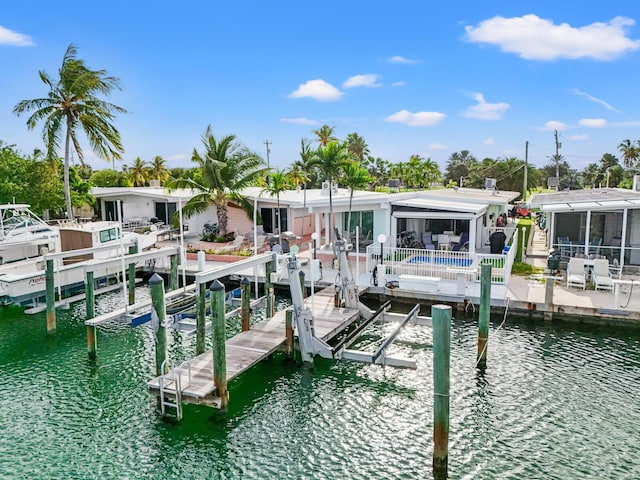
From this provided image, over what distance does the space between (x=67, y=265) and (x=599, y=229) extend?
20.6 metres

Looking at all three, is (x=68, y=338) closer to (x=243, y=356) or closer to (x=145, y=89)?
(x=243, y=356)

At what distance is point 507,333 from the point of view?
47.5ft

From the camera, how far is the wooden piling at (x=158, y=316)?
33.9 ft

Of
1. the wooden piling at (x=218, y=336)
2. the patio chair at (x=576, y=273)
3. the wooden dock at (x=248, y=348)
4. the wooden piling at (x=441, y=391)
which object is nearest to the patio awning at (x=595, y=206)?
the patio chair at (x=576, y=273)

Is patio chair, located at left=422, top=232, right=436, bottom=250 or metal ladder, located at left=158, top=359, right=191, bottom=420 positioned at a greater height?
patio chair, located at left=422, top=232, right=436, bottom=250

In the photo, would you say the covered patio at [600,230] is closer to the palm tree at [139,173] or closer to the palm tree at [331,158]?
the palm tree at [331,158]

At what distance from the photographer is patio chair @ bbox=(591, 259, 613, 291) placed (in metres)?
16.3

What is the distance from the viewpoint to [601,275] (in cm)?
1666

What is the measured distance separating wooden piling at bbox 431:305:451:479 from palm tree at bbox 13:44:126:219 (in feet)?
79.5

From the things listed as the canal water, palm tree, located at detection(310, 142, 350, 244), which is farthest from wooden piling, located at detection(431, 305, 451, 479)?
palm tree, located at detection(310, 142, 350, 244)

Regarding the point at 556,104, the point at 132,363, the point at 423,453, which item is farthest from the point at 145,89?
the point at 556,104

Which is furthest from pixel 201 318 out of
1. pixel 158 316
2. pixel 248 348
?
pixel 158 316

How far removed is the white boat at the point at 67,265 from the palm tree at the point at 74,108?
22.6 feet

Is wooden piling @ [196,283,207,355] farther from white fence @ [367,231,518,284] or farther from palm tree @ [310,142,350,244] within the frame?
palm tree @ [310,142,350,244]
